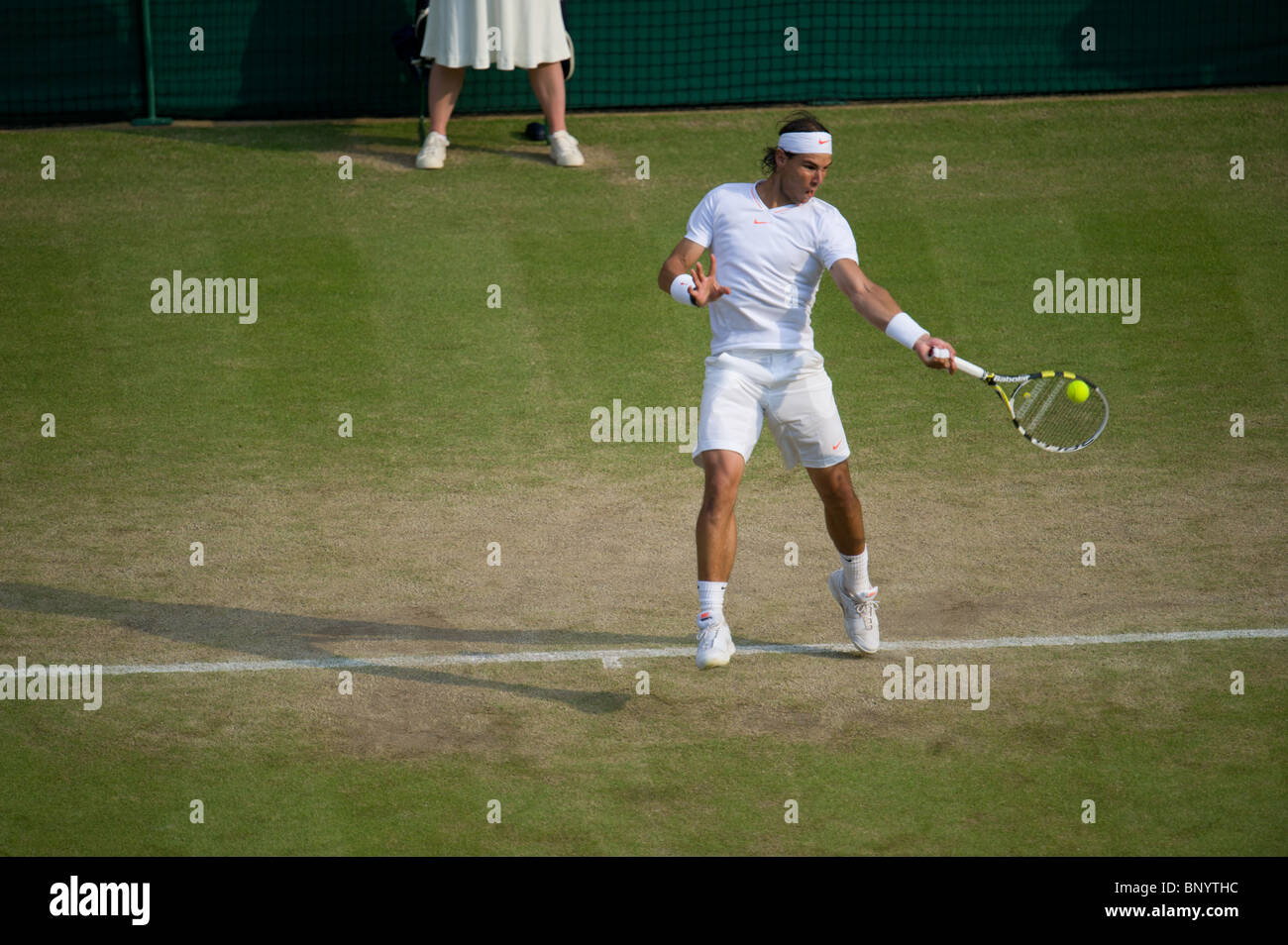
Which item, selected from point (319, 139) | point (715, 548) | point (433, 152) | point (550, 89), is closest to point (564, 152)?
point (550, 89)

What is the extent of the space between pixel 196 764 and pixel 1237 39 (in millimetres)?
13007

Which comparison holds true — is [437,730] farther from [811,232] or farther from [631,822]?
[811,232]

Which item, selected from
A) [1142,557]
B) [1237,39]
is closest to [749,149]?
[1237,39]

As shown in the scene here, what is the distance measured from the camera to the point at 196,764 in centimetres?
641

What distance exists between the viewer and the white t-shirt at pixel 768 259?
7.14 m

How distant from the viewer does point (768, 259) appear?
280 inches

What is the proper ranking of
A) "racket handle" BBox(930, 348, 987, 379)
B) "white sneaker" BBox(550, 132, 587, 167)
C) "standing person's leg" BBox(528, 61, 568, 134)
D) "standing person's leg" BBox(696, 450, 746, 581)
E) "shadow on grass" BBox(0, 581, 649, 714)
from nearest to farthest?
"racket handle" BBox(930, 348, 987, 379), "standing person's leg" BBox(696, 450, 746, 581), "shadow on grass" BBox(0, 581, 649, 714), "standing person's leg" BBox(528, 61, 568, 134), "white sneaker" BBox(550, 132, 587, 167)

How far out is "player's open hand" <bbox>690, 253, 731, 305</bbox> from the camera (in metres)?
6.87

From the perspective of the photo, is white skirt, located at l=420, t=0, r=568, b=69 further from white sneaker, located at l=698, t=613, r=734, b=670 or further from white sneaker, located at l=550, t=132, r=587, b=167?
white sneaker, located at l=698, t=613, r=734, b=670

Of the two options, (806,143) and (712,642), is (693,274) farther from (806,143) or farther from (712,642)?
(712,642)

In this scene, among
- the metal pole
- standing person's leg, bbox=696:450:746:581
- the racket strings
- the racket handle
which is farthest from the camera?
the metal pole

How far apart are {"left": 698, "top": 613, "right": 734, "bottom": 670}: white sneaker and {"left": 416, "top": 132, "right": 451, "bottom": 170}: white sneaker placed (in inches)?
310

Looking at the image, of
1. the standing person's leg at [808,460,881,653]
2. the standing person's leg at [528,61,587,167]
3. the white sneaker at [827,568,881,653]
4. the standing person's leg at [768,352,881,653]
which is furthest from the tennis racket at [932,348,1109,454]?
the standing person's leg at [528,61,587,167]

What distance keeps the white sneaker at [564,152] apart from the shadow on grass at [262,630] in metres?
7.00
